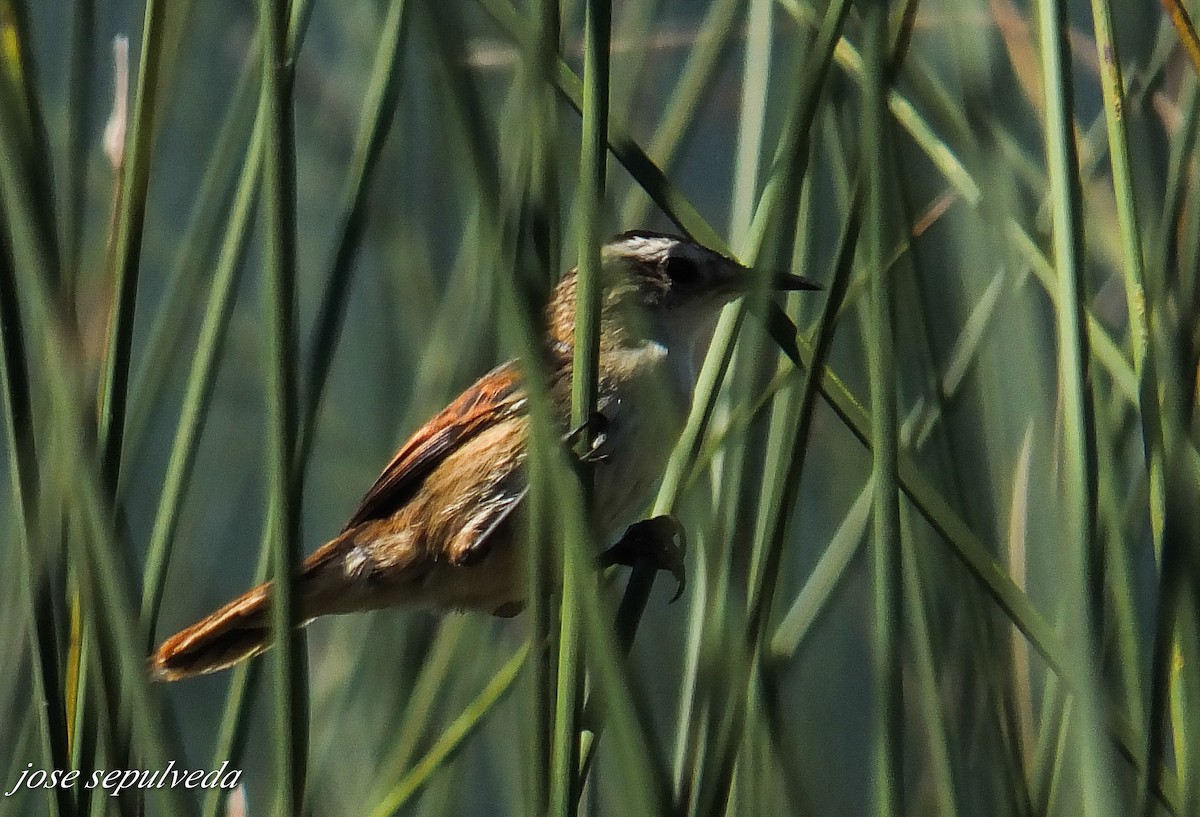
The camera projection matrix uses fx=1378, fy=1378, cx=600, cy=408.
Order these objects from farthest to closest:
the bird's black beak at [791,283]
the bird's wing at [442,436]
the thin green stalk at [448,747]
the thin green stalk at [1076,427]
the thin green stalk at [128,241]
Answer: the bird's wing at [442,436] → the bird's black beak at [791,283] → the thin green stalk at [448,747] → the thin green stalk at [128,241] → the thin green stalk at [1076,427]

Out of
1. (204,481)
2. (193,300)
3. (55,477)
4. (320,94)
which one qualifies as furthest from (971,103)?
(204,481)

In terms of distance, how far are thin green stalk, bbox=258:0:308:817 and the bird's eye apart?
3.36ft

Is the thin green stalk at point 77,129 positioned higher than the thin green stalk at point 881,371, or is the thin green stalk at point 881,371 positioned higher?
the thin green stalk at point 77,129

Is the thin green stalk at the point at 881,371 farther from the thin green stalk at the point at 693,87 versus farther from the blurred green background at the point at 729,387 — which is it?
the thin green stalk at the point at 693,87

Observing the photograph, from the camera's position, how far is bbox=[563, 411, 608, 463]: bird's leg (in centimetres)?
114

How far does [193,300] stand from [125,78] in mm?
254

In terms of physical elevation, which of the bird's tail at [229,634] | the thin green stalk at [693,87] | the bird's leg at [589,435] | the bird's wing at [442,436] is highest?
the thin green stalk at [693,87]

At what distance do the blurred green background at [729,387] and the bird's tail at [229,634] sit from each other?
0.11 meters

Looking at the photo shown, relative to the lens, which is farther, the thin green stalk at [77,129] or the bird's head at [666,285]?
the bird's head at [666,285]

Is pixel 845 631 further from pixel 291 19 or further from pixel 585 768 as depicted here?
pixel 291 19

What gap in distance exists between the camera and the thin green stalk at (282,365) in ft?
3.45

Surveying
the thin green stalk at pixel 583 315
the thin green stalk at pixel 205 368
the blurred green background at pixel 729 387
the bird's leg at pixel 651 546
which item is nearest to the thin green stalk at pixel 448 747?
the blurred green background at pixel 729 387

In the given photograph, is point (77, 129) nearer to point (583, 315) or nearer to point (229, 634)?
point (583, 315)

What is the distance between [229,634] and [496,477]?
45cm
